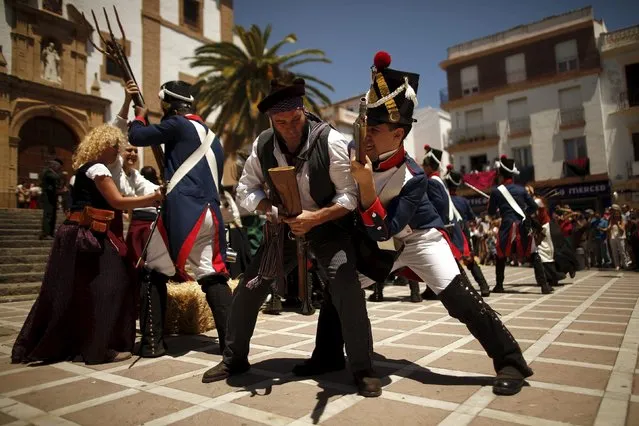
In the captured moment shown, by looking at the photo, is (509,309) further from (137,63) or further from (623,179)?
(623,179)

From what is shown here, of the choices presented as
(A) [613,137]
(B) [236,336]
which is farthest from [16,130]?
(A) [613,137]

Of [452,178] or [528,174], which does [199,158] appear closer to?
[452,178]

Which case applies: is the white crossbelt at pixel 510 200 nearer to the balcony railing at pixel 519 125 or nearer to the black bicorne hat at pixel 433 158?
the black bicorne hat at pixel 433 158

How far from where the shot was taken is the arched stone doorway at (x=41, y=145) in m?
18.1

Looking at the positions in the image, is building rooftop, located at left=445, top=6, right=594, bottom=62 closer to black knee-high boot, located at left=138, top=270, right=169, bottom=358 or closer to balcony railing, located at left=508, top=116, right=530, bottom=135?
balcony railing, located at left=508, top=116, right=530, bottom=135

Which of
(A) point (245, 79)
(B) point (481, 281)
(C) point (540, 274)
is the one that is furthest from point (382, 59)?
(A) point (245, 79)

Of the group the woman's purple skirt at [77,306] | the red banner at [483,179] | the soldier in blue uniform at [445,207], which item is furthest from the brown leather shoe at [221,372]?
the red banner at [483,179]

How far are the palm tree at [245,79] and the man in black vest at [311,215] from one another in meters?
16.4

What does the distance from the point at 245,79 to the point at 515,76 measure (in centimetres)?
1937

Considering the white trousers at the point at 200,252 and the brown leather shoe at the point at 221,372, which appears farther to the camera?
the white trousers at the point at 200,252

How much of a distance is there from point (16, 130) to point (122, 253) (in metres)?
Result: 17.9

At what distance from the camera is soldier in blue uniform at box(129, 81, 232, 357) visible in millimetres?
3389

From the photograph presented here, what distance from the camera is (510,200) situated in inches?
286

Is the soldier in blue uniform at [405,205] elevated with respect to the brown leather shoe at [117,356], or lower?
elevated
